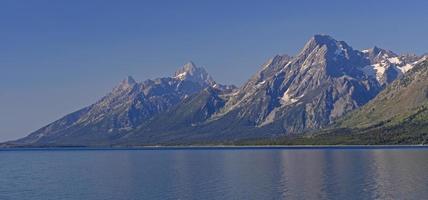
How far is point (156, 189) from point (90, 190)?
15.0 m

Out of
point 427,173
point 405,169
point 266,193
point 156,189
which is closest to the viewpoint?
point 266,193

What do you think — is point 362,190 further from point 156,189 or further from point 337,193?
point 156,189

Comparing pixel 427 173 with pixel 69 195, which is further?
pixel 427 173

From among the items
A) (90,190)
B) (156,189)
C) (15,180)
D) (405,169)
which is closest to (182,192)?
(156,189)

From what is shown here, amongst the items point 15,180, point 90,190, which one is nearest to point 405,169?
point 90,190

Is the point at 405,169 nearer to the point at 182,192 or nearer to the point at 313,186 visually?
the point at 313,186

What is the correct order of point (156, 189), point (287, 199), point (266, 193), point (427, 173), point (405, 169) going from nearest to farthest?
point (287, 199)
point (266, 193)
point (156, 189)
point (427, 173)
point (405, 169)

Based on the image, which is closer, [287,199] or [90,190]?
[287,199]

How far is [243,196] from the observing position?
136625mm

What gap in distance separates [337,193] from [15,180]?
311 feet

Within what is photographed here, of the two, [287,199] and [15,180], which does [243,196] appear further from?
[15,180]

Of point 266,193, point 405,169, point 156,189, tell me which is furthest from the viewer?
point 405,169

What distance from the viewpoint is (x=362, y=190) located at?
472 ft

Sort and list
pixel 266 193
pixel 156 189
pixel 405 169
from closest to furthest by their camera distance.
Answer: pixel 266 193 < pixel 156 189 < pixel 405 169
